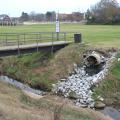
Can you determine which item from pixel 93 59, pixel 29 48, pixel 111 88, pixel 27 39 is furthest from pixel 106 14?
pixel 111 88

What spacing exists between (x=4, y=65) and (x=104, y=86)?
45.4 feet

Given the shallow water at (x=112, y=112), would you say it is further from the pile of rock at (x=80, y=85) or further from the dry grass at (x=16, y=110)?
the dry grass at (x=16, y=110)

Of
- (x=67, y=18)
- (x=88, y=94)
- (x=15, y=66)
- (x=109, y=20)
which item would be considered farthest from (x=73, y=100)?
(x=67, y=18)

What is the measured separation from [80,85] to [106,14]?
74347 mm

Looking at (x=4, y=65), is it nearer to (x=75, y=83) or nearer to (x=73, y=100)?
(x=75, y=83)

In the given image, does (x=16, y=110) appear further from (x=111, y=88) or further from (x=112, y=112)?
(x=111, y=88)

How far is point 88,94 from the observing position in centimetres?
2850

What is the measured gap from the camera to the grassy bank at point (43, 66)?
109 feet

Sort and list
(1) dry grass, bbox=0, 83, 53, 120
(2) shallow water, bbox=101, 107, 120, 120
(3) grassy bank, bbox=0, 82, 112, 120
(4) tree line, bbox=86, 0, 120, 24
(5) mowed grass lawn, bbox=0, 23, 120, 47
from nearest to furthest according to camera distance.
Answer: (1) dry grass, bbox=0, 83, 53, 120, (3) grassy bank, bbox=0, 82, 112, 120, (2) shallow water, bbox=101, 107, 120, 120, (5) mowed grass lawn, bbox=0, 23, 120, 47, (4) tree line, bbox=86, 0, 120, 24

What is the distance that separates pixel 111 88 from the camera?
29.3m

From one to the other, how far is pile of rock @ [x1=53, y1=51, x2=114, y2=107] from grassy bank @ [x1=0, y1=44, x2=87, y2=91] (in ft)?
2.95

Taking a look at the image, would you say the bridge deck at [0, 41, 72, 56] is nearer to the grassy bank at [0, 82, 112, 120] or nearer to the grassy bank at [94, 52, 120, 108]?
the grassy bank at [0, 82, 112, 120]

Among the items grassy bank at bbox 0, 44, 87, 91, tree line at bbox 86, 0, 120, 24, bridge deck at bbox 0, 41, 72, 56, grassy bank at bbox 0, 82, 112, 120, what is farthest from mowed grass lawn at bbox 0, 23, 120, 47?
tree line at bbox 86, 0, 120, 24

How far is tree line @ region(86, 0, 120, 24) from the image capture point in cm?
9850
